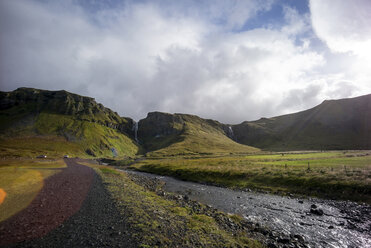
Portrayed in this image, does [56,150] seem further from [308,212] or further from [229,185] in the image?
[308,212]

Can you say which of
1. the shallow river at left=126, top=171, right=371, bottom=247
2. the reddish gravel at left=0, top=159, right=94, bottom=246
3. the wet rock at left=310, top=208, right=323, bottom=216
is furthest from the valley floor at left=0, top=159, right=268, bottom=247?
the wet rock at left=310, top=208, right=323, bottom=216

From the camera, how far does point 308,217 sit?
19641 millimetres

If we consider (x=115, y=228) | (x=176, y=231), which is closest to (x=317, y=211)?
(x=176, y=231)

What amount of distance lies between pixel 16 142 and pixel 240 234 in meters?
220

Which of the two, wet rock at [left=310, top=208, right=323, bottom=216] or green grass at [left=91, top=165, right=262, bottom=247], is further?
wet rock at [left=310, top=208, right=323, bottom=216]

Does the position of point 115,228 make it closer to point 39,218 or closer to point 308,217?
point 39,218

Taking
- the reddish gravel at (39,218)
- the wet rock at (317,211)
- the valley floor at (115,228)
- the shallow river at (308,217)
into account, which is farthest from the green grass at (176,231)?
the wet rock at (317,211)

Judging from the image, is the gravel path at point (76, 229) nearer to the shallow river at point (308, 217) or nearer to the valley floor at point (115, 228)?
the valley floor at point (115, 228)

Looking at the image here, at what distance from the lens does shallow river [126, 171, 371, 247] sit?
14.9 metres

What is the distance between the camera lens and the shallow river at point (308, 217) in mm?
14922

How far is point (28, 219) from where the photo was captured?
1501cm

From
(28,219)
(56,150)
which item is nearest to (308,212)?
(28,219)

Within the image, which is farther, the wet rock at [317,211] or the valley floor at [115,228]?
the wet rock at [317,211]

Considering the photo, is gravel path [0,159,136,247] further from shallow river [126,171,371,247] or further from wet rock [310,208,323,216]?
wet rock [310,208,323,216]
